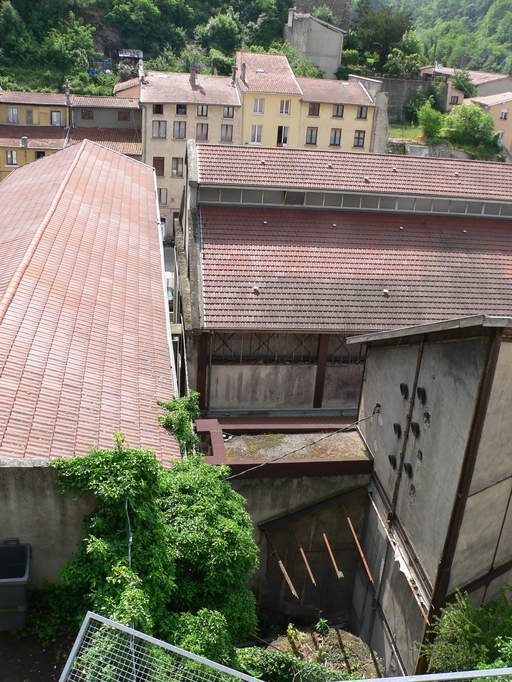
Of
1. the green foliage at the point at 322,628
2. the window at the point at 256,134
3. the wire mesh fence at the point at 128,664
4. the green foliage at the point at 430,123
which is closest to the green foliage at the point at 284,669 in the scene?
the green foliage at the point at 322,628

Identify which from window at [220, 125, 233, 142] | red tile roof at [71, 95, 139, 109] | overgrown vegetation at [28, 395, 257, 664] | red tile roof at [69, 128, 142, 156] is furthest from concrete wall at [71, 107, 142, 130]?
overgrown vegetation at [28, 395, 257, 664]

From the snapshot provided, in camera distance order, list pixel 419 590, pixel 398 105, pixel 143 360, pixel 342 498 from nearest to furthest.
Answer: pixel 419 590
pixel 143 360
pixel 342 498
pixel 398 105

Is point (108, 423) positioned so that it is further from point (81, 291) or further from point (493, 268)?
point (493, 268)

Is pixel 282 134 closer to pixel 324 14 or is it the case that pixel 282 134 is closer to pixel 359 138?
pixel 359 138

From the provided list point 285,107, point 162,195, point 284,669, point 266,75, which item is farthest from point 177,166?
point 284,669

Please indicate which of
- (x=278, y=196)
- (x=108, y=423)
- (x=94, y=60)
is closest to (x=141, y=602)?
(x=108, y=423)

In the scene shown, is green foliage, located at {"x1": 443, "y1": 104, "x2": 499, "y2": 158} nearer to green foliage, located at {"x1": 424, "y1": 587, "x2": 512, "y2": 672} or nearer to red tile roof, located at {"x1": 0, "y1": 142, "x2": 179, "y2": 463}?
red tile roof, located at {"x1": 0, "y1": 142, "x2": 179, "y2": 463}

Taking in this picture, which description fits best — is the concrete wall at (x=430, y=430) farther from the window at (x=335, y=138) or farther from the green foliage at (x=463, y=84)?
the green foliage at (x=463, y=84)
